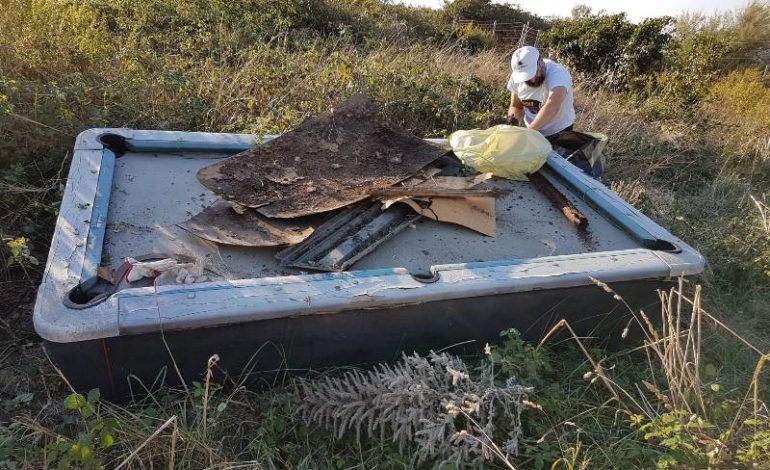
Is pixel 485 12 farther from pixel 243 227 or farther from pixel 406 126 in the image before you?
pixel 243 227

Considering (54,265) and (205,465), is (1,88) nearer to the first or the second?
(54,265)

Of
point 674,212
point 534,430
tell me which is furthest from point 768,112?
point 534,430

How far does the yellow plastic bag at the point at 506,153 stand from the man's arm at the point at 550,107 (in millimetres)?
669

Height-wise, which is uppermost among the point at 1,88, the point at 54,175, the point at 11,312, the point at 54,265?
the point at 1,88

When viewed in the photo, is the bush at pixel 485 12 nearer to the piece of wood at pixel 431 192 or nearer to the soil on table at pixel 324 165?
the soil on table at pixel 324 165

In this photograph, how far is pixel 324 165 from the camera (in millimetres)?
2854

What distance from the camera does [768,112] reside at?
7.28 metres

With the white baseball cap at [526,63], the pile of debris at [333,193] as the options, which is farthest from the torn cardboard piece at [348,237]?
the white baseball cap at [526,63]

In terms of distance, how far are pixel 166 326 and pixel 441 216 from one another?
1.38 meters

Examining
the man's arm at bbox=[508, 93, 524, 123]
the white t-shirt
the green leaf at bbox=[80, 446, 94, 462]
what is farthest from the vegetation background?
the white t-shirt

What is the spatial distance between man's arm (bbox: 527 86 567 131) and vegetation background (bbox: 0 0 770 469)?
31.7 inches

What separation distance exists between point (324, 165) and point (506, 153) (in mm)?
1098

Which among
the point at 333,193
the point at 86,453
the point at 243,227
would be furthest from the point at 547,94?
the point at 86,453

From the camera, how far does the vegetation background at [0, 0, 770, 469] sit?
1768 mm
